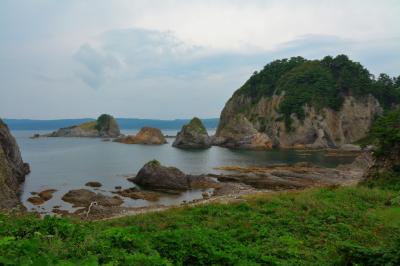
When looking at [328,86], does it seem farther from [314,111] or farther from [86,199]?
[86,199]

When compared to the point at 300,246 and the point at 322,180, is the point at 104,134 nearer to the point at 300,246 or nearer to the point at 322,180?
the point at 322,180

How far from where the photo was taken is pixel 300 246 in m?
13.6

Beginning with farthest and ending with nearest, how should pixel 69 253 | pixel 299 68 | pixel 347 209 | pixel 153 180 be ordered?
pixel 299 68 → pixel 153 180 → pixel 347 209 → pixel 69 253

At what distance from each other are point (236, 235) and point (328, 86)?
4252 inches

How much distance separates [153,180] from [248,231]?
33.2 meters

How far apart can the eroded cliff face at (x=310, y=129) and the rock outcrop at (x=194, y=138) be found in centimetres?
636

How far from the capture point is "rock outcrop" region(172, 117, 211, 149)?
110m

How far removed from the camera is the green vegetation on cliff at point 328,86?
11300 centimetres

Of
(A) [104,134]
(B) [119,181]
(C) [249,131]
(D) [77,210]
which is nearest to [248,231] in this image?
(D) [77,210]

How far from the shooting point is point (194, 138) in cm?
11081

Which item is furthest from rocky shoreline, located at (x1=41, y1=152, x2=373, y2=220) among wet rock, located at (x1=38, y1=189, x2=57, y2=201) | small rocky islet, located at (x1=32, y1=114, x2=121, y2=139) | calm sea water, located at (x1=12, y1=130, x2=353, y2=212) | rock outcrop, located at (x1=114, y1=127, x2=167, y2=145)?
small rocky islet, located at (x1=32, y1=114, x2=121, y2=139)

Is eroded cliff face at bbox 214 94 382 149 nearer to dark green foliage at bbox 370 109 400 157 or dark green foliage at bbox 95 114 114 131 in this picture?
dark green foliage at bbox 95 114 114 131

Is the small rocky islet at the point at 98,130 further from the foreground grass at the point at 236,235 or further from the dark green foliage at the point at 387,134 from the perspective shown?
the foreground grass at the point at 236,235

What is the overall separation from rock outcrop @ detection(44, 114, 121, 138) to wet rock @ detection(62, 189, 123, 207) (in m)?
132
